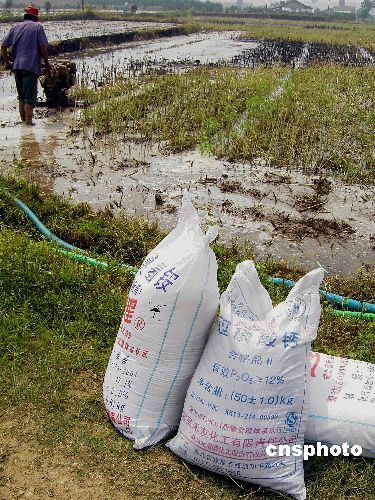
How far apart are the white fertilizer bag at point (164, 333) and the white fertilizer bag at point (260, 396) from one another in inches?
5.7

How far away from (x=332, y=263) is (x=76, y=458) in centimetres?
263

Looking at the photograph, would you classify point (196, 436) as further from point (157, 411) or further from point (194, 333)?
point (194, 333)

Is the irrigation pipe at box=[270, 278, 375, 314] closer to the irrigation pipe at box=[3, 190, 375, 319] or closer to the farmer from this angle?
the irrigation pipe at box=[3, 190, 375, 319]

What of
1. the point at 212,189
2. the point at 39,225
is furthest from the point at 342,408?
the point at 212,189

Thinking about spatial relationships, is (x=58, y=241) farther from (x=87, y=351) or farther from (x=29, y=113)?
(x=29, y=113)

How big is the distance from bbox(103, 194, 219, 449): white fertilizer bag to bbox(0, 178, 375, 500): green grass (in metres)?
0.13

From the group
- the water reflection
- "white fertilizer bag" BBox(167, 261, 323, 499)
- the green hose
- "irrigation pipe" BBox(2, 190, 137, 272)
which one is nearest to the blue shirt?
the water reflection

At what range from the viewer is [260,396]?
2.13m

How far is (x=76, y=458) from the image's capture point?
7.57 ft

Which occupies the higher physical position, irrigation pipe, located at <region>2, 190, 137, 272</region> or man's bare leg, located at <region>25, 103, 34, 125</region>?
man's bare leg, located at <region>25, 103, 34, 125</region>

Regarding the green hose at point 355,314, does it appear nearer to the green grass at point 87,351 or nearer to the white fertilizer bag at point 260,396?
the green grass at point 87,351

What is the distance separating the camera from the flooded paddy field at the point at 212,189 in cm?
462

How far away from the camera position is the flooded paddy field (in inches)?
182

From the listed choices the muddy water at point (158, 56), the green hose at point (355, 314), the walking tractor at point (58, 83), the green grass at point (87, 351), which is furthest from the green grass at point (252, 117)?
the green hose at point (355, 314)
